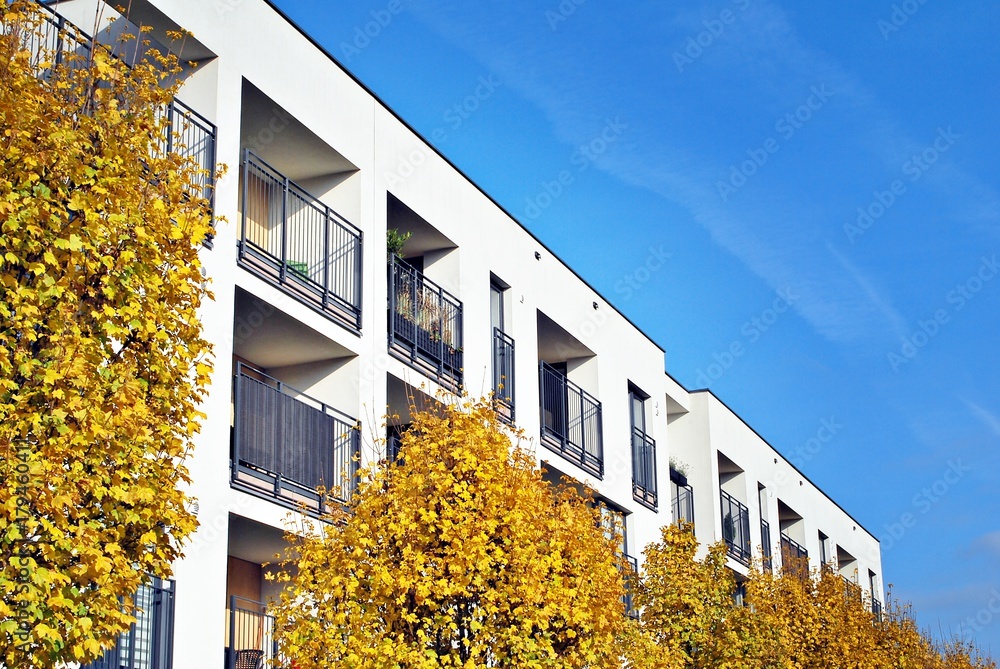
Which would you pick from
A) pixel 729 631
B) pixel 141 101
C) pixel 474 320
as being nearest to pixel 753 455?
pixel 729 631

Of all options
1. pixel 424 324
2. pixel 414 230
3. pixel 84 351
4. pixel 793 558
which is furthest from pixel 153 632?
pixel 793 558

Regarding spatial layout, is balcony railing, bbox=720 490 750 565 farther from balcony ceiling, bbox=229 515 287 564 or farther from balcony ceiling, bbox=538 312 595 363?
balcony ceiling, bbox=229 515 287 564

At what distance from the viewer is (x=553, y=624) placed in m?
15.6

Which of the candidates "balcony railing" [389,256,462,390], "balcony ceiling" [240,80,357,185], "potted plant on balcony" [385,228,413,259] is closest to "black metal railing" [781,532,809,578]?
"balcony railing" [389,256,462,390]

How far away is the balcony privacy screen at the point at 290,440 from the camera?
55.6ft

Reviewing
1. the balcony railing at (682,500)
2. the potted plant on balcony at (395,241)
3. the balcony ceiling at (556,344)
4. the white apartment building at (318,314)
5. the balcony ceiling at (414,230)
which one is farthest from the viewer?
the balcony railing at (682,500)

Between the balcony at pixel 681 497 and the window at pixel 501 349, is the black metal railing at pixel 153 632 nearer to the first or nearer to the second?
the window at pixel 501 349

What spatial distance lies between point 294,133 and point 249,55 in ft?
5.78

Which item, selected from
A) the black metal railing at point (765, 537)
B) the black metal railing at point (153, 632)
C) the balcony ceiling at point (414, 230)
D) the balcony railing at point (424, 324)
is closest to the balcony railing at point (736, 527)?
the black metal railing at point (765, 537)

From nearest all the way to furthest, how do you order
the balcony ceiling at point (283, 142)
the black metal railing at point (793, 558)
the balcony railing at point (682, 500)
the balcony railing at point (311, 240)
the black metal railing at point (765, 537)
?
1. the balcony ceiling at point (283, 142)
2. the balcony railing at point (311, 240)
3. the black metal railing at point (793, 558)
4. the balcony railing at point (682, 500)
5. the black metal railing at point (765, 537)

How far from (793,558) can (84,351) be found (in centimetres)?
2778

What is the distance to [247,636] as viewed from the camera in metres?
18.1

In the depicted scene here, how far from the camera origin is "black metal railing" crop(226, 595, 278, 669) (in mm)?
17109

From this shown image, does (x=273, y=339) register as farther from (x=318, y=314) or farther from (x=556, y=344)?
(x=556, y=344)
